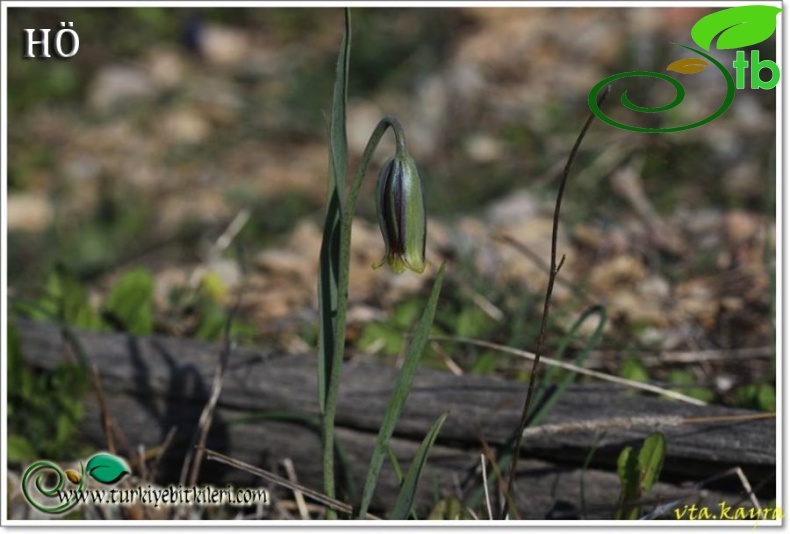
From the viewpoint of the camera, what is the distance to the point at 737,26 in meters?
1.99

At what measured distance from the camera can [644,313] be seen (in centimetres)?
258

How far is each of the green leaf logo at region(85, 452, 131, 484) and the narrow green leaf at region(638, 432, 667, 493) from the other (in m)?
0.96

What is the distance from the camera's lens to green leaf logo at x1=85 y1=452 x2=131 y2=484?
187cm

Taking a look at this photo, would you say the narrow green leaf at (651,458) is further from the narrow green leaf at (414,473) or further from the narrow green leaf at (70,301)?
the narrow green leaf at (70,301)

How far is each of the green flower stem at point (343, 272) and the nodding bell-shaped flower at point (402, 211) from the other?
0.09 ft

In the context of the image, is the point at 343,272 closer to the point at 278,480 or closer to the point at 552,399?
the point at 278,480

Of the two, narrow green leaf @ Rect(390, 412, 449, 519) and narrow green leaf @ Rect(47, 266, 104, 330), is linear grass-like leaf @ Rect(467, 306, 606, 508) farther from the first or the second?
narrow green leaf @ Rect(47, 266, 104, 330)

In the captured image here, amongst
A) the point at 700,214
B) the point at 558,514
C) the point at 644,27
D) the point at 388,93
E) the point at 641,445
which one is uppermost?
the point at 644,27

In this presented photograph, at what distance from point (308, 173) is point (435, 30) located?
113 cm

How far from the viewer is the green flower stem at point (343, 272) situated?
1.37 meters

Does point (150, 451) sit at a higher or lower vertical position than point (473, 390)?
lower

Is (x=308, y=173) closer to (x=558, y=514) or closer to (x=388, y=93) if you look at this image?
(x=388, y=93)

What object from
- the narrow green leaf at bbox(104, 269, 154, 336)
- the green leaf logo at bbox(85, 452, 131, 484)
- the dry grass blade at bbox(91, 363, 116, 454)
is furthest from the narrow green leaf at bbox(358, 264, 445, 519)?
the narrow green leaf at bbox(104, 269, 154, 336)

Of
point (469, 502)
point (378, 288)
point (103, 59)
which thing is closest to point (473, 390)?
point (469, 502)
